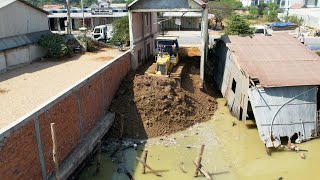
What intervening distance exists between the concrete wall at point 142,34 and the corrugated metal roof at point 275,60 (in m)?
6.48

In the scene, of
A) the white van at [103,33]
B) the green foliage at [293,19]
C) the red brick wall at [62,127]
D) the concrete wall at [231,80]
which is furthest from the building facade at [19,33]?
the green foliage at [293,19]

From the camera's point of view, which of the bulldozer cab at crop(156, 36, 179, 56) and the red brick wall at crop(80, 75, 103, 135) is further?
the bulldozer cab at crop(156, 36, 179, 56)

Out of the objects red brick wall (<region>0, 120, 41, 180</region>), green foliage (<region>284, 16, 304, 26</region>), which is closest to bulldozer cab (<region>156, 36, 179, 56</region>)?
red brick wall (<region>0, 120, 41, 180</region>)

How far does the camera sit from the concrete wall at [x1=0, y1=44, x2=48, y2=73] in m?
19.9

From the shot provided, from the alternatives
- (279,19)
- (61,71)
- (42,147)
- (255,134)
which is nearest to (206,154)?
(255,134)

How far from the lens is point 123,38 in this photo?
1151 inches

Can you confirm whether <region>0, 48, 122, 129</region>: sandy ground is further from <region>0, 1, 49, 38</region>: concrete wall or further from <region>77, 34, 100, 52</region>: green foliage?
<region>0, 1, 49, 38</region>: concrete wall

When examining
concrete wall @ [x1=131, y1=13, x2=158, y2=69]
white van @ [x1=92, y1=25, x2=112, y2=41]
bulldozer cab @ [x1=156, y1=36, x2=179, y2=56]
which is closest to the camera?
bulldozer cab @ [x1=156, y1=36, x2=179, y2=56]

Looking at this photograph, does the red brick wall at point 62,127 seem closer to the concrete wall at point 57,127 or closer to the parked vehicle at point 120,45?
the concrete wall at point 57,127

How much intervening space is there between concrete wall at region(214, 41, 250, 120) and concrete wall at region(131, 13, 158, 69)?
6.07m

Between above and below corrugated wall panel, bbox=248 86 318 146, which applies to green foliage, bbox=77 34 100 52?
above

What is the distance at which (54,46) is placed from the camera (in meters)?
23.7

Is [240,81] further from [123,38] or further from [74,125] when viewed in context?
[123,38]

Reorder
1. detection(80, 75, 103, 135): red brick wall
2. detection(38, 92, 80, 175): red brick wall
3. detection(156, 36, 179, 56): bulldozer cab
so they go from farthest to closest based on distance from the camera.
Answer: detection(156, 36, 179, 56): bulldozer cab, detection(80, 75, 103, 135): red brick wall, detection(38, 92, 80, 175): red brick wall
